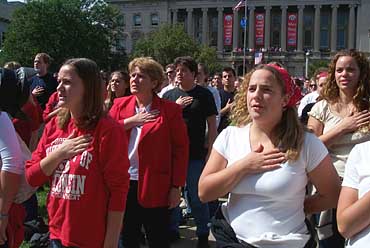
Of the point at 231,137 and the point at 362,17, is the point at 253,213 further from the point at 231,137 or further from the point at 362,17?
the point at 362,17

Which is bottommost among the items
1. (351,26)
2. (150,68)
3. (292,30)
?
(150,68)

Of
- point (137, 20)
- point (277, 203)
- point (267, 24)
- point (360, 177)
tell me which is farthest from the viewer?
point (137, 20)

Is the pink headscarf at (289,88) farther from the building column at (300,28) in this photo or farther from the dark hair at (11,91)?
the building column at (300,28)

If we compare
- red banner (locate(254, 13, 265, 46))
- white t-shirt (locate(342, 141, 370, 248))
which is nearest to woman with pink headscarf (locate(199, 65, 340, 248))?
white t-shirt (locate(342, 141, 370, 248))

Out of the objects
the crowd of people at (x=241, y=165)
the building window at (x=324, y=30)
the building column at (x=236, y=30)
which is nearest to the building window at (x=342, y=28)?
the building window at (x=324, y=30)

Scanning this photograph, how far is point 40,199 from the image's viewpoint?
26.7 feet

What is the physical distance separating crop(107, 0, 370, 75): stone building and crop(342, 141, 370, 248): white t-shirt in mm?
86945

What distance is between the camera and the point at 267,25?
9275 cm

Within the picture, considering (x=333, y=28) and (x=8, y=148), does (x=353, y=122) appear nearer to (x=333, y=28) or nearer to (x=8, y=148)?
(x=8, y=148)

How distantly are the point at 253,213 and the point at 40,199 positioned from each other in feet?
19.4

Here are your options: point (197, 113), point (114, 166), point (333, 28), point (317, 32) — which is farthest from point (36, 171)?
point (333, 28)

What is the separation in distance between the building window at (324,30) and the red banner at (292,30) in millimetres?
5920

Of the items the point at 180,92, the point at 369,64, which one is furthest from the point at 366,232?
the point at 180,92

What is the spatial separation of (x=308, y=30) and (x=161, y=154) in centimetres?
9448
